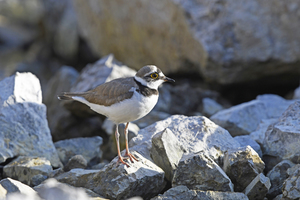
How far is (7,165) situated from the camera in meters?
5.08

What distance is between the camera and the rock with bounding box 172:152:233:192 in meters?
4.26

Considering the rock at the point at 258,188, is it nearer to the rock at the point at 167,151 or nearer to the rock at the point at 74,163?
the rock at the point at 167,151

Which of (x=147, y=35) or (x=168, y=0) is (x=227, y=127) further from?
(x=147, y=35)

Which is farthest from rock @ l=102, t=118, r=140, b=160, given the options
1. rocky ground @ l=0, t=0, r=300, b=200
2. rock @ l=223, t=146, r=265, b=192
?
rock @ l=223, t=146, r=265, b=192

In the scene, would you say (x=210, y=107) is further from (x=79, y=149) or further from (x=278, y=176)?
(x=278, y=176)

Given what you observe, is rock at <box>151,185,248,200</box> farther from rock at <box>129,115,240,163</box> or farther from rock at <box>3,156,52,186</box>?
rock at <box>3,156,52,186</box>

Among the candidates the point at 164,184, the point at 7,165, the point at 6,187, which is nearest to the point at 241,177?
the point at 164,184

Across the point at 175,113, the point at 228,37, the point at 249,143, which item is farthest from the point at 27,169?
the point at 228,37

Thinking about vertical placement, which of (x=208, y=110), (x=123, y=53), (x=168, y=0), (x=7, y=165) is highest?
(x=168, y=0)

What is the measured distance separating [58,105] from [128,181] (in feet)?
16.1

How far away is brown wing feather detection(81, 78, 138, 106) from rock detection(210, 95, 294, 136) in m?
2.24

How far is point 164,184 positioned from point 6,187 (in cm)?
188

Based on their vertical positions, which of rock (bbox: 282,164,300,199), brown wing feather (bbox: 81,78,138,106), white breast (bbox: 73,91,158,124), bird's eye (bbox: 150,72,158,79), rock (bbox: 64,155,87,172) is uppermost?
bird's eye (bbox: 150,72,158,79)

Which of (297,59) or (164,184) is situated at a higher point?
(297,59)
